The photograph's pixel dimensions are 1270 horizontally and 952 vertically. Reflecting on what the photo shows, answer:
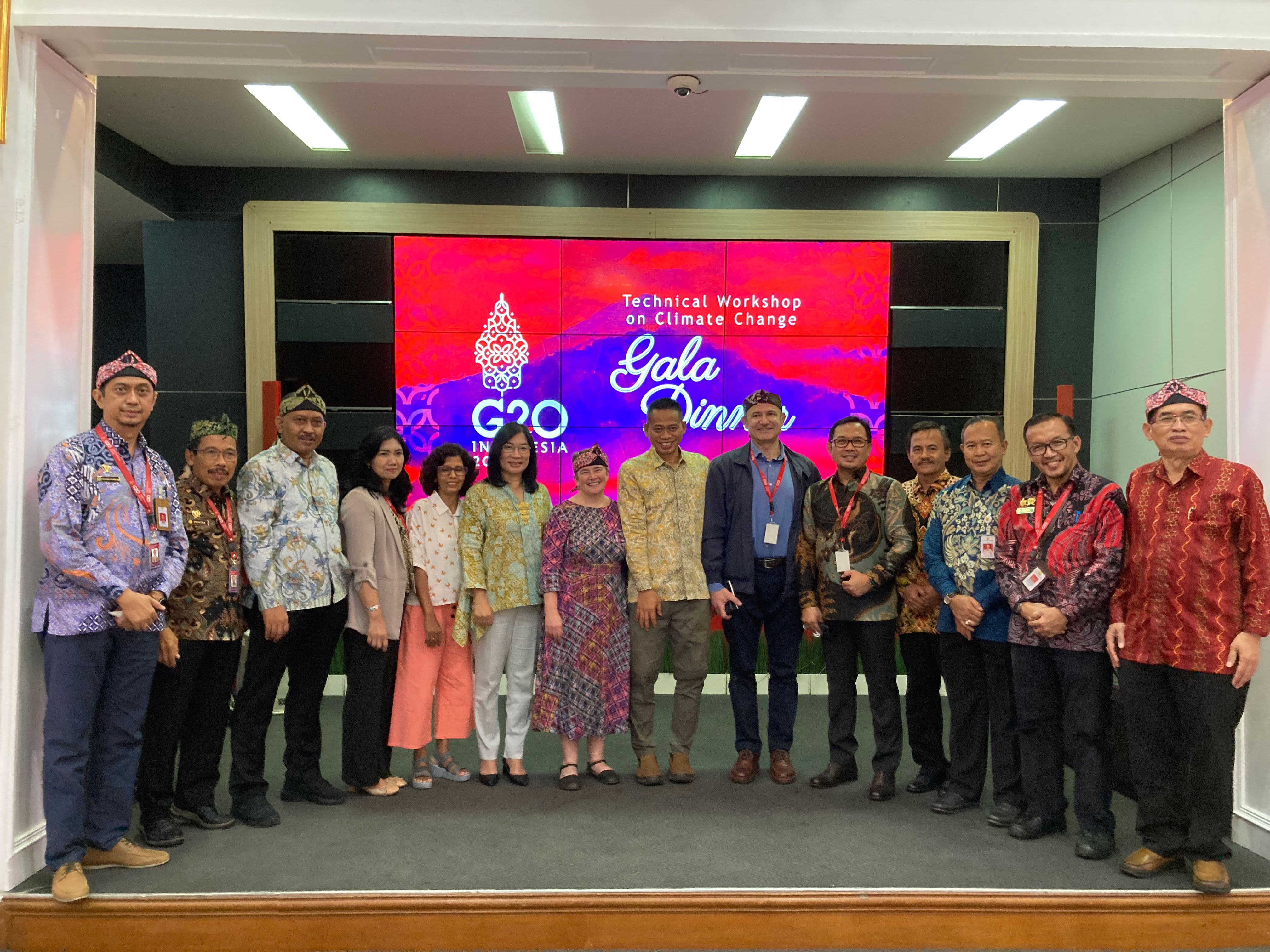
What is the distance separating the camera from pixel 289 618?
3.45 meters

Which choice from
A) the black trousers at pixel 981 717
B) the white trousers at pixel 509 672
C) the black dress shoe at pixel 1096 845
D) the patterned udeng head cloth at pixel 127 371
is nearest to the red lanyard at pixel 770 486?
the black trousers at pixel 981 717

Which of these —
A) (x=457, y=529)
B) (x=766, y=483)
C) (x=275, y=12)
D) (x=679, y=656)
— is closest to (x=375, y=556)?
(x=457, y=529)

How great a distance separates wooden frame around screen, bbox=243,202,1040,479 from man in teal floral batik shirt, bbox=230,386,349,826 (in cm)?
278

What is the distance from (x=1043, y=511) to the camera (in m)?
3.23

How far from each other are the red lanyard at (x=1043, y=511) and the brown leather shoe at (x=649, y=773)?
1.80 metres

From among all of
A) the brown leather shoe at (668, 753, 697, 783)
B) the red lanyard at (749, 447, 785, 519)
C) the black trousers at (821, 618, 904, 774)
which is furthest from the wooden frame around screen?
the brown leather shoe at (668, 753, 697, 783)

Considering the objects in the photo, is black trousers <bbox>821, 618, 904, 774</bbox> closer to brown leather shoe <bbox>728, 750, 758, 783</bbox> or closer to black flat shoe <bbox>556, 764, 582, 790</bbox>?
brown leather shoe <bbox>728, 750, 758, 783</bbox>

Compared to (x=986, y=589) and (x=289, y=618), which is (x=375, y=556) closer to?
(x=289, y=618)

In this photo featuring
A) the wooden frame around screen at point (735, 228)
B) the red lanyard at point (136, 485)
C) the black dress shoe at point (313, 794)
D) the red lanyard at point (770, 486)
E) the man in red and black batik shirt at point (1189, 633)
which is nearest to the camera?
the man in red and black batik shirt at point (1189, 633)

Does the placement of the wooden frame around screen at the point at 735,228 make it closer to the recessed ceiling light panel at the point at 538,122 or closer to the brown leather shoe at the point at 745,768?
the recessed ceiling light panel at the point at 538,122

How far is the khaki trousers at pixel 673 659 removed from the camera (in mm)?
3885

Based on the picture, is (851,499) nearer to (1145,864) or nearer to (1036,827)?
(1036,827)

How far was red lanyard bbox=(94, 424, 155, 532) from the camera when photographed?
2914 millimetres

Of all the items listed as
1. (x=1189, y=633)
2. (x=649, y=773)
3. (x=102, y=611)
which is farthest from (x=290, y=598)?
(x=1189, y=633)
